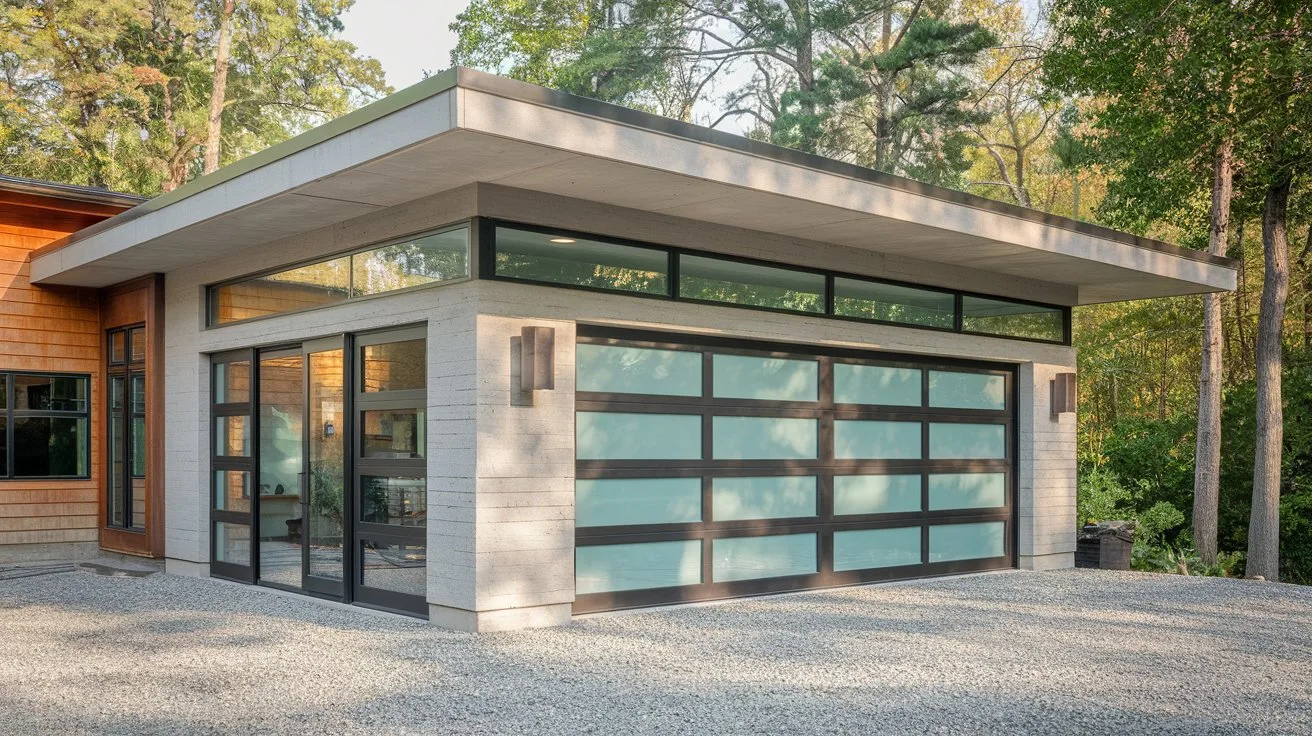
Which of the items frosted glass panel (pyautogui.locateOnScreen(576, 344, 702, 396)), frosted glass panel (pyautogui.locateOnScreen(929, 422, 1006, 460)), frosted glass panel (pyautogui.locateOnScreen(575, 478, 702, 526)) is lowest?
frosted glass panel (pyautogui.locateOnScreen(575, 478, 702, 526))

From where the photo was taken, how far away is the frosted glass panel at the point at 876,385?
32.4ft

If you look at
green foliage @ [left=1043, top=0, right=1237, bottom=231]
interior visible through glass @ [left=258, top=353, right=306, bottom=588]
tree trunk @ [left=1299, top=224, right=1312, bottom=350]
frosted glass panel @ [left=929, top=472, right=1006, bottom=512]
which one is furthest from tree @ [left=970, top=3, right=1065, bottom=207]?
interior visible through glass @ [left=258, top=353, right=306, bottom=588]

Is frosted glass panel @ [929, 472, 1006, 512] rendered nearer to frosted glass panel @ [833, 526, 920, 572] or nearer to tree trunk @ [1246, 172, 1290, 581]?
frosted glass panel @ [833, 526, 920, 572]

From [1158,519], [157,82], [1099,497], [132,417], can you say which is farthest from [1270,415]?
[157,82]

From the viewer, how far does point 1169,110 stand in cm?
1481

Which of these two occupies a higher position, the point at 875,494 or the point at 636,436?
the point at 636,436

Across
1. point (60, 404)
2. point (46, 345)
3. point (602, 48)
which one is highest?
point (602, 48)

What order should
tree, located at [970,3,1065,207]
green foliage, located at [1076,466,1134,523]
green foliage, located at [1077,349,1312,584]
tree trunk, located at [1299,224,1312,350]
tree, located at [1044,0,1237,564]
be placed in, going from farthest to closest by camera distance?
tree, located at [970,3,1065,207], tree trunk, located at [1299,224,1312,350], green foliage, located at [1077,349,1312,584], green foliage, located at [1076,466,1134,523], tree, located at [1044,0,1237,564]

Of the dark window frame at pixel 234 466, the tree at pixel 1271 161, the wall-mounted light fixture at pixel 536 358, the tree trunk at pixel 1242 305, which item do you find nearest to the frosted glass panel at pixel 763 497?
the wall-mounted light fixture at pixel 536 358

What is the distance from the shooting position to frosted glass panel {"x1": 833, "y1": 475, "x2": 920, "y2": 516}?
32.3ft

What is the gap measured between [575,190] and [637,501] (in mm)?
2372

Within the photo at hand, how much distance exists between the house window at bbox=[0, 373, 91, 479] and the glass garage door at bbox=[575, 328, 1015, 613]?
6.84m

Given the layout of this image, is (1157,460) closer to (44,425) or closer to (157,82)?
(44,425)

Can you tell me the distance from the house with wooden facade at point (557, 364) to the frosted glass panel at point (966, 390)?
51 millimetres
